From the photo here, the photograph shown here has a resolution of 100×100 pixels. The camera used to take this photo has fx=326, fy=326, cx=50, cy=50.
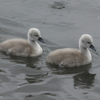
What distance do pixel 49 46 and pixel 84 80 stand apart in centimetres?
218

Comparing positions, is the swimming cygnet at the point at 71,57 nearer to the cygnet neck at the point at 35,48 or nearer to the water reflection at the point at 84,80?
the water reflection at the point at 84,80

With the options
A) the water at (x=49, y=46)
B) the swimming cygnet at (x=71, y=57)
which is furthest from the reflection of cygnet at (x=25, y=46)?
the swimming cygnet at (x=71, y=57)

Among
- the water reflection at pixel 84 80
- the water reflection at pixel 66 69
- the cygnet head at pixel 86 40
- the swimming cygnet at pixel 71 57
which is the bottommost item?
the water reflection at pixel 84 80

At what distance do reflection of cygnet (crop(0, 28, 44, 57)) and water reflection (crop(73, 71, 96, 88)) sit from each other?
1.54 meters

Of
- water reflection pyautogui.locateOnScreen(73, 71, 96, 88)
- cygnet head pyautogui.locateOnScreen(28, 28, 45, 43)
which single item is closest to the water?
water reflection pyautogui.locateOnScreen(73, 71, 96, 88)

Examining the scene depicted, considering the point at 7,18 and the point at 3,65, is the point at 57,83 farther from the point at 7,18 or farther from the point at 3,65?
the point at 7,18

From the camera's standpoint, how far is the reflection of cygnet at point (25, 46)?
8.23m

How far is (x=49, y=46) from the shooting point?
8.97 metres

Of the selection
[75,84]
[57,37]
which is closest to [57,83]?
[75,84]

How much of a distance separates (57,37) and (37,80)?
9.68 ft

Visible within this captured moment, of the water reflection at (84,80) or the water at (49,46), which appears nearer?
the water at (49,46)

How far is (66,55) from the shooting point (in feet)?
25.1

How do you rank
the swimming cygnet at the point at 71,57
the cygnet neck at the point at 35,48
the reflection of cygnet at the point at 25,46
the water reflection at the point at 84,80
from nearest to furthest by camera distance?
the water reflection at the point at 84,80 < the swimming cygnet at the point at 71,57 < the reflection of cygnet at the point at 25,46 < the cygnet neck at the point at 35,48

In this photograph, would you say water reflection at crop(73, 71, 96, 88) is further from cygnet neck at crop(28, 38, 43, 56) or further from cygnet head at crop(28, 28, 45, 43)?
cygnet head at crop(28, 28, 45, 43)
